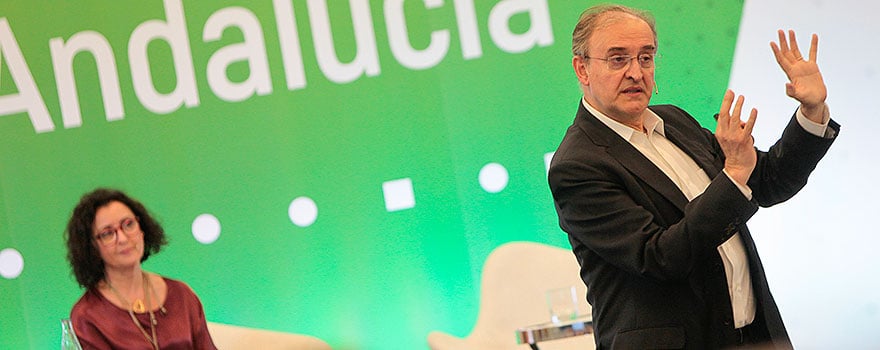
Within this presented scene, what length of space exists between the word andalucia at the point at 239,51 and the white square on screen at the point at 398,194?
529 mm

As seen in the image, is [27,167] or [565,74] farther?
[27,167]

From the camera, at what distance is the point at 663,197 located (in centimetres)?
230

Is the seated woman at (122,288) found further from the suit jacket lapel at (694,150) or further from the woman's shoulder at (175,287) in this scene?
the suit jacket lapel at (694,150)

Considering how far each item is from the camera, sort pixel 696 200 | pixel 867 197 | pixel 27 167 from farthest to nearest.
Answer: pixel 27 167
pixel 867 197
pixel 696 200

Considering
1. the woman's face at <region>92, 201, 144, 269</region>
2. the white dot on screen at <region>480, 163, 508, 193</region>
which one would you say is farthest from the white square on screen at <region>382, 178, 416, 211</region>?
the woman's face at <region>92, 201, 144, 269</region>

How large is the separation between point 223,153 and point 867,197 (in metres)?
3.03

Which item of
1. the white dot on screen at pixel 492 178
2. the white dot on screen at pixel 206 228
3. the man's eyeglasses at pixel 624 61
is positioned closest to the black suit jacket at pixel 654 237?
the man's eyeglasses at pixel 624 61

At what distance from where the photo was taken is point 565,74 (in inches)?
209

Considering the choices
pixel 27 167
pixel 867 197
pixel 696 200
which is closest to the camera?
pixel 696 200

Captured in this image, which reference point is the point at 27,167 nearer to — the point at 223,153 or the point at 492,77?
the point at 223,153

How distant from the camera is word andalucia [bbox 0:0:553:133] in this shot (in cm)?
535

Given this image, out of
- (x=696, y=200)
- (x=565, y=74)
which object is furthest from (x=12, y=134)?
(x=696, y=200)

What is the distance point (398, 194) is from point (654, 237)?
3292 millimetres

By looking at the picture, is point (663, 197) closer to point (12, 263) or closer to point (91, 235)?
point (91, 235)
